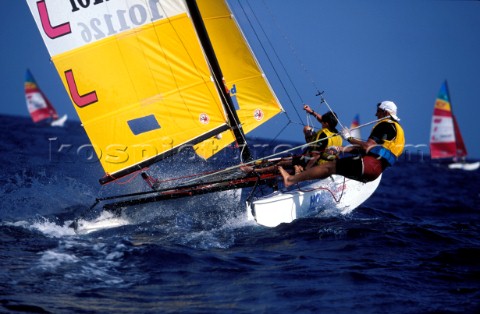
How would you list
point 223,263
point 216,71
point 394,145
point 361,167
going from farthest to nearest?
point 216,71 < point 394,145 < point 361,167 < point 223,263

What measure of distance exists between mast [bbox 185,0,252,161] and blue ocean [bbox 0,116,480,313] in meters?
0.98

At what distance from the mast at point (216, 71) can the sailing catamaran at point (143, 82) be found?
0.05 feet

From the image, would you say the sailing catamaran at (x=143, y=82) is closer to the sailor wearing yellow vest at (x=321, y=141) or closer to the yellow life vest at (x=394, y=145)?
the sailor wearing yellow vest at (x=321, y=141)

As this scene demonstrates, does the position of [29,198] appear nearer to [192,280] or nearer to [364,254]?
[192,280]

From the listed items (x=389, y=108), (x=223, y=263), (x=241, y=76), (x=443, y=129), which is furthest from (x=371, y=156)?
(x=443, y=129)

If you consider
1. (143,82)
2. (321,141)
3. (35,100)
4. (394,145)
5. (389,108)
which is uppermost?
(35,100)

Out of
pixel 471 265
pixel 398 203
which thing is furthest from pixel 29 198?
pixel 398 203

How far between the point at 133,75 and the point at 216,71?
1165 millimetres

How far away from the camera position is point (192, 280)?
4438 mm

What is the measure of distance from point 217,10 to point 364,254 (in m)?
4.36

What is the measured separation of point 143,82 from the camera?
7262 millimetres

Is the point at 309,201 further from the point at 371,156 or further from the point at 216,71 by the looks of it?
the point at 216,71

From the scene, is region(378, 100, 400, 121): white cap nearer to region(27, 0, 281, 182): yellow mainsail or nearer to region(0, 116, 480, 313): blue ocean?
region(0, 116, 480, 313): blue ocean

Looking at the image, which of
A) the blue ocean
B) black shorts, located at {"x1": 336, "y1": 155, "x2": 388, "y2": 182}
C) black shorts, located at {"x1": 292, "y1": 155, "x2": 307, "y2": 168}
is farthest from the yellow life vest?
black shorts, located at {"x1": 292, "y1": 155, "x2": 307, "y2": 168}
